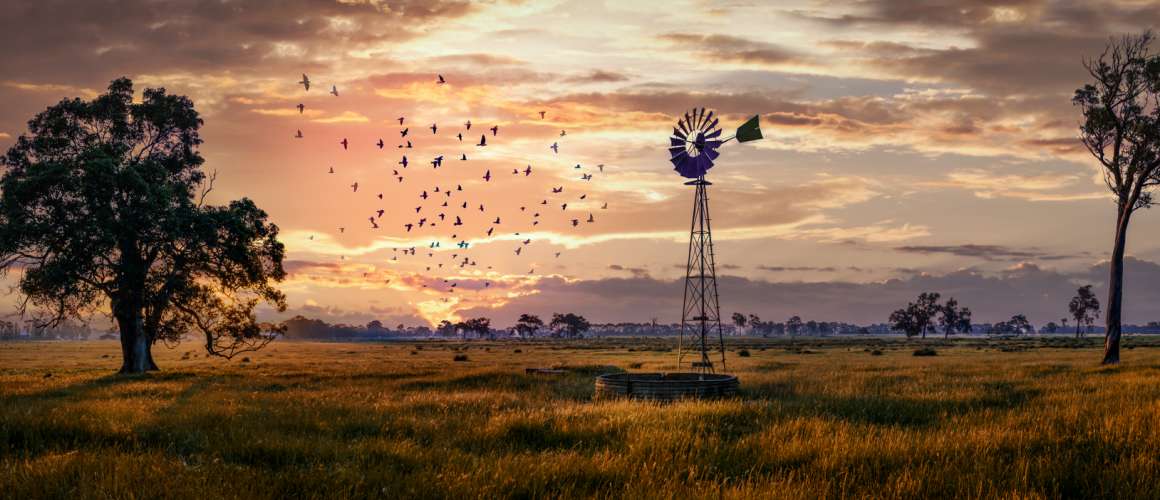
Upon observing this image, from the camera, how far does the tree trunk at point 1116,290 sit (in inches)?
1340

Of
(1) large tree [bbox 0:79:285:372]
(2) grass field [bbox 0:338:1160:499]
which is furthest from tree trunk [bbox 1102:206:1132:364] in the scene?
(1) large tree [bbox 0:79:285:372]

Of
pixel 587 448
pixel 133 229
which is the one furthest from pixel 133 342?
pixel 587 448

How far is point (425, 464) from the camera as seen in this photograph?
31.5 ft

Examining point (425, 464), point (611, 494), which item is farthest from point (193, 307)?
point (611, 494)

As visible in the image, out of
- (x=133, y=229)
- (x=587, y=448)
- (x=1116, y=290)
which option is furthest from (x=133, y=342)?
(x=1116, y=290)

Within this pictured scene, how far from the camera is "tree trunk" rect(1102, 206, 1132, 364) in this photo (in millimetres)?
34031

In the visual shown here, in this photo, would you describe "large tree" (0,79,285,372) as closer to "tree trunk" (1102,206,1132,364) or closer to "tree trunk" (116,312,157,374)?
"tree trunk" (116,312,157,374)

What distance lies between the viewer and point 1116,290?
34750 millimetres

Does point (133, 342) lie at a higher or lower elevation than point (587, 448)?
lower

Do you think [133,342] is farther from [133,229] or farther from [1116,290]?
[1116,290]

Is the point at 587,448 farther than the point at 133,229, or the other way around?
the point at 133,229

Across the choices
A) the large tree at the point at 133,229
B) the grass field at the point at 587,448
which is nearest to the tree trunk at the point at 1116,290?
the grass field at the point at 587,448

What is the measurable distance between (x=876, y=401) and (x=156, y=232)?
100ft

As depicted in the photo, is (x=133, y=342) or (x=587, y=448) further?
(x=133, y=342)
